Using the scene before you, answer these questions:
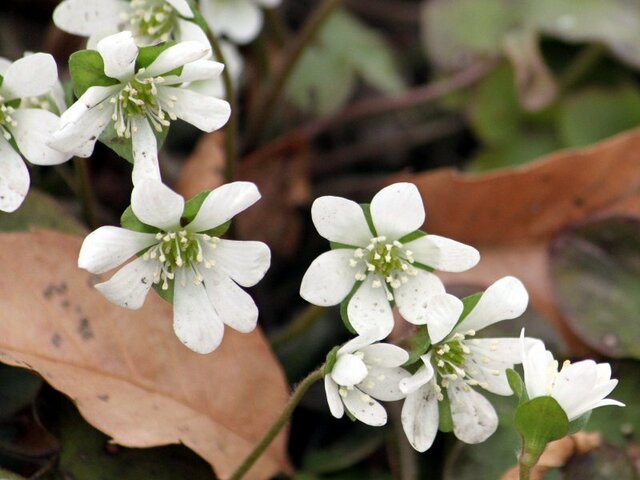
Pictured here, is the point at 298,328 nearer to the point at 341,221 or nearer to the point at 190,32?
the point at 341,221

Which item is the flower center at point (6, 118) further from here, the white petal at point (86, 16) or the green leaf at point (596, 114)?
the green leaf at point (596, 114)

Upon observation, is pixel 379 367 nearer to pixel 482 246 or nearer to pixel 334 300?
pixel 334 300

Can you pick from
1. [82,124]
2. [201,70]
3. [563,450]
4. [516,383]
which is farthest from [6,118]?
[563,450]

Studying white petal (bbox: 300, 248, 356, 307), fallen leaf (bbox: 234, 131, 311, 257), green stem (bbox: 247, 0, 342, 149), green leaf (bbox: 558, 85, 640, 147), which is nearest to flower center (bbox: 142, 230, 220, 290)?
white petal (bbox: 300, 248, 356, 307)

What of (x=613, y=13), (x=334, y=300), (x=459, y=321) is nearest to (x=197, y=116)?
(x=334, y=300)

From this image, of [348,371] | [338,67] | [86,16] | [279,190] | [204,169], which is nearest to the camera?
[348,371]

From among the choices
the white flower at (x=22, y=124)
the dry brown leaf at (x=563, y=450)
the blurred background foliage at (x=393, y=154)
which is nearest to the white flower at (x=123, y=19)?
the white flower at (x=22, y=124)

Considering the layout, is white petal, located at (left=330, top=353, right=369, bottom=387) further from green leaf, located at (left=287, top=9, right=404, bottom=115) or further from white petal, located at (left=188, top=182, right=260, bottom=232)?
green leaf, located at (left=287, top=9, right=404, bottom=115)
